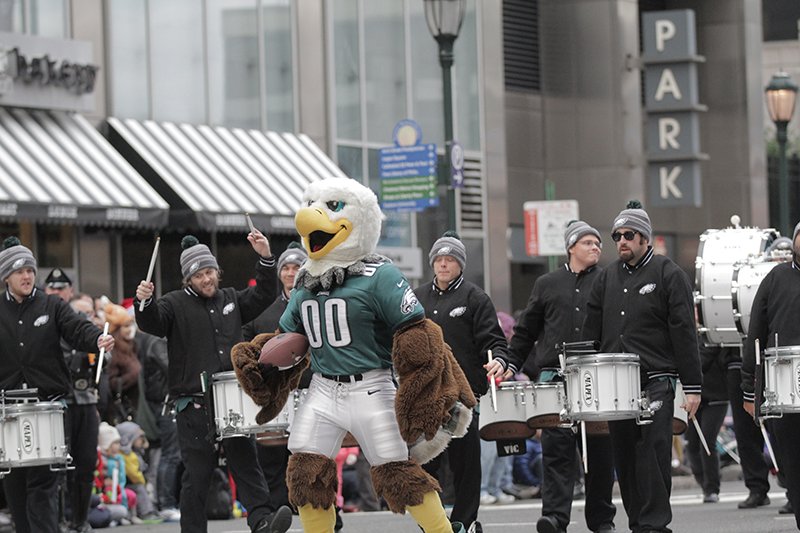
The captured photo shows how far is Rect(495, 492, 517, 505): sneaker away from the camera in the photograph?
19484 millimetres

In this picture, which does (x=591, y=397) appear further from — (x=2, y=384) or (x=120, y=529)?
(x=120, y=529)

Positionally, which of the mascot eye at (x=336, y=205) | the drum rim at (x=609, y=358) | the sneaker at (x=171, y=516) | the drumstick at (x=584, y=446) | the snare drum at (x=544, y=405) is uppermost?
Result: the mascot eye at (x=336, y=205)

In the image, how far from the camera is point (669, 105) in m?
32.8

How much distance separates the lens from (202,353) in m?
13.0

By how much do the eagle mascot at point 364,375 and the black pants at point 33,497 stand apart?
3263 millimetres

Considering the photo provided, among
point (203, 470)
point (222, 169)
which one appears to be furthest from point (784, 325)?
point (222, 169)

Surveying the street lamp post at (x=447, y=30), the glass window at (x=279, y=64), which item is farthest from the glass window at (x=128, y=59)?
the street lamp post at (x=447, y=30)

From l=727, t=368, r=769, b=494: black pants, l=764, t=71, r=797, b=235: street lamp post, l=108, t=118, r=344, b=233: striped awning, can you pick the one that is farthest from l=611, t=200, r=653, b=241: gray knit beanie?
l=764, t=71, r=797, b=235: street lamp post

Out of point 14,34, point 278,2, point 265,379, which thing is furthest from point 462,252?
point 278,2

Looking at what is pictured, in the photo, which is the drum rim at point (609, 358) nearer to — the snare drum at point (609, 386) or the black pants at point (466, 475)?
the snare drum at point (609, 386)

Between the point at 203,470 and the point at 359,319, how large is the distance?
9.94 ft

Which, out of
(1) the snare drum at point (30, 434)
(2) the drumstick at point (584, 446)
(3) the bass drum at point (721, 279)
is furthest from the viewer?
(3) the bass drum at point (721, 279)

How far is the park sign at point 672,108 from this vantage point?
1288 inches

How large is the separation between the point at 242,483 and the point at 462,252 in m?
2.28
